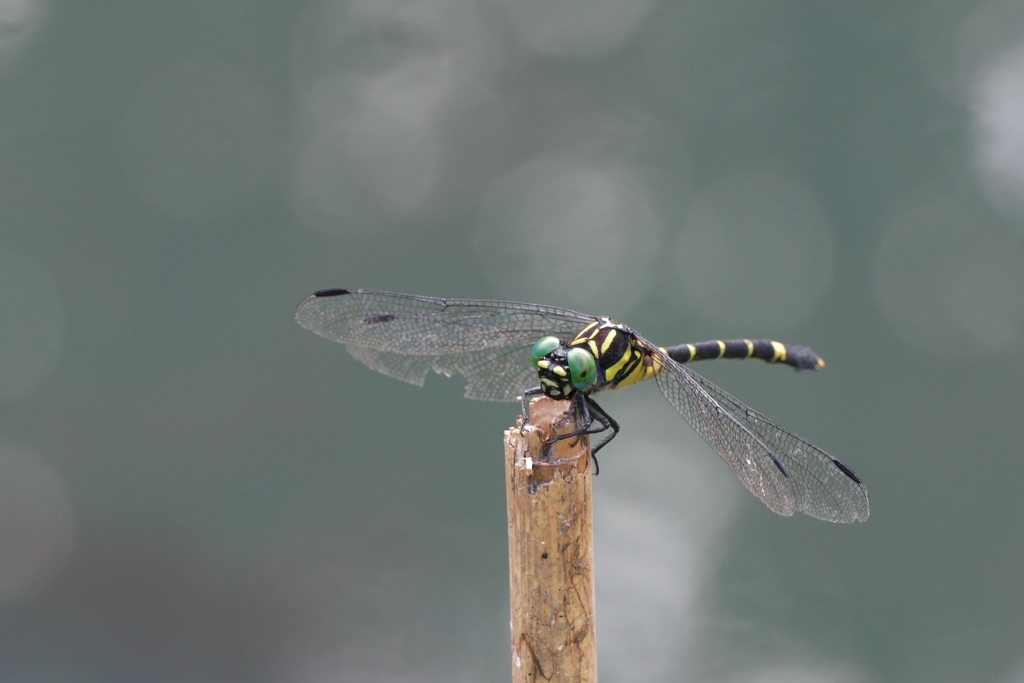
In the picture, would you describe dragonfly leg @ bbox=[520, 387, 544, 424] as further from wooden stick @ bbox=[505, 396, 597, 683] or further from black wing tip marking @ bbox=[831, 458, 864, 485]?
black wing tip marking @ bbox=[831, 458, 864, 485]

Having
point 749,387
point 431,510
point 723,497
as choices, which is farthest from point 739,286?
point 431,510

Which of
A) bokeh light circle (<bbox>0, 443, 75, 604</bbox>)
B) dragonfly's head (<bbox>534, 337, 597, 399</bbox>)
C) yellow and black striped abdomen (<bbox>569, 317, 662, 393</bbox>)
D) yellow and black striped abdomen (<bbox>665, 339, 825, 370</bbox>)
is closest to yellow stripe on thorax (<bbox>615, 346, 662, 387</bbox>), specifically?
yellow and black striped abdomen (<bbox>569, 317, 662, 393</bbox>)

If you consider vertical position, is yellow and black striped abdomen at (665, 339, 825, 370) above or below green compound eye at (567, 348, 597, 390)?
above

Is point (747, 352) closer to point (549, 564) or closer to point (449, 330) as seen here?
point (449, 330)

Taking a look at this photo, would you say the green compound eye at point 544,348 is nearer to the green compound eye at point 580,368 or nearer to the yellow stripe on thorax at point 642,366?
the green compound eye at point 580,368

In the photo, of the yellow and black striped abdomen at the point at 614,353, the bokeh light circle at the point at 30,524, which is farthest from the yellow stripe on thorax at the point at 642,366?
the bokeh light circle at the point at 30,524

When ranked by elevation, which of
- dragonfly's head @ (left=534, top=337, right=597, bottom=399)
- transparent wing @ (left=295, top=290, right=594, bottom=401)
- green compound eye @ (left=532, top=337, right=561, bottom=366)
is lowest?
dragonfly's head @ (left=534, top=337, right=597, bottom=399)
